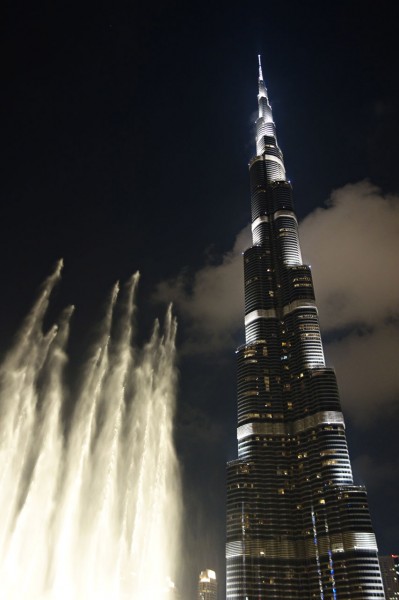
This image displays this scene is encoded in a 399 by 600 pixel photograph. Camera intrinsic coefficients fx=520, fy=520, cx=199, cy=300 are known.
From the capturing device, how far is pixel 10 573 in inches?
2667

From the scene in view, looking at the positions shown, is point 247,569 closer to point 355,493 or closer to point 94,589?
point 355,493

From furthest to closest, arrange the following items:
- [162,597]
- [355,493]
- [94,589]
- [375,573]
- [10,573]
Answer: [355,493] < [375,573] < [162,597] < [94,589] < [10,573]

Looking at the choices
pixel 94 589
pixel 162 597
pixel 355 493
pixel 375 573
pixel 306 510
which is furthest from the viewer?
pixel 306 510

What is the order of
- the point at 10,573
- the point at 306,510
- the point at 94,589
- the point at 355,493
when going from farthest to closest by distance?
the point at 306,510, the point at 355,493, the point at 94,589, the point at 10,573

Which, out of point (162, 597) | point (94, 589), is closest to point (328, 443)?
point (162, 597)

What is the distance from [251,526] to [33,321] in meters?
142

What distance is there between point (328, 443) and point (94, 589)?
14085 centimetres

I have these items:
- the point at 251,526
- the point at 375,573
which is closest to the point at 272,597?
the point at 251,526

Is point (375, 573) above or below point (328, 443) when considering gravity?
below

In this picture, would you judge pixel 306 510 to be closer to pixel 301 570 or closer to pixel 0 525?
pixel 301 570

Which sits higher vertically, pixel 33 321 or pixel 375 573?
pixel 33 321

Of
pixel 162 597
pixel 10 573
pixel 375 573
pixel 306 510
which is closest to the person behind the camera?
pixel 10 573

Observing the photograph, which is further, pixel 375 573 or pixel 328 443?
pixel 328 443

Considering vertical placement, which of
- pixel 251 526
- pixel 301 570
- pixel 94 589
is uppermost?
pixel 251 526
